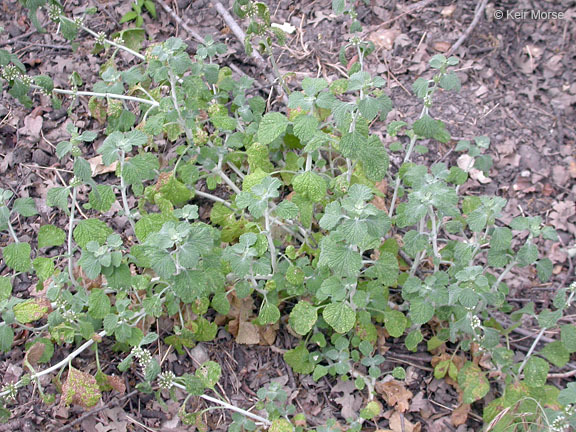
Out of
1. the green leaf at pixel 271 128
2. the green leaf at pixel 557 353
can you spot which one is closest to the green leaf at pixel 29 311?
the green leaf at pixel 271 128

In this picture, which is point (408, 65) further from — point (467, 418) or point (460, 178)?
point (467, 418)

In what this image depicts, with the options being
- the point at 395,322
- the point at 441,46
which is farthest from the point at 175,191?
the point at 441,46

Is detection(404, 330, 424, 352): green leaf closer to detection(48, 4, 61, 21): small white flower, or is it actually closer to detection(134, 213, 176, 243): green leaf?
detection(134, 213, 176, 243): green leaf

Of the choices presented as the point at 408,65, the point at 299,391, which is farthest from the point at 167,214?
the point at 408,65

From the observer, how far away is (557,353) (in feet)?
8.06

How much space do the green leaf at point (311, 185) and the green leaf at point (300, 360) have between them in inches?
30.3

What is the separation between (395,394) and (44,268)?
5.76ft

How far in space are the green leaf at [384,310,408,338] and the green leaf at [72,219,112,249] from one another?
1371 mm

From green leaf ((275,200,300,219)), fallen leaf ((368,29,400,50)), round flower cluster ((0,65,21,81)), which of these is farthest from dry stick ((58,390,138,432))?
fallen leaf ((368,29,400,50))

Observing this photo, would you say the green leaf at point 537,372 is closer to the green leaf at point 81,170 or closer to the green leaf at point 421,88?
the green leaf at point 421,88

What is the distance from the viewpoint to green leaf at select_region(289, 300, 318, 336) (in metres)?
2.43

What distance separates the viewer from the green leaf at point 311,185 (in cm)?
240

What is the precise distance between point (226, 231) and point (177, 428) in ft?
3.22

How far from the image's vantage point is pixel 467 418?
2588 millimetres
